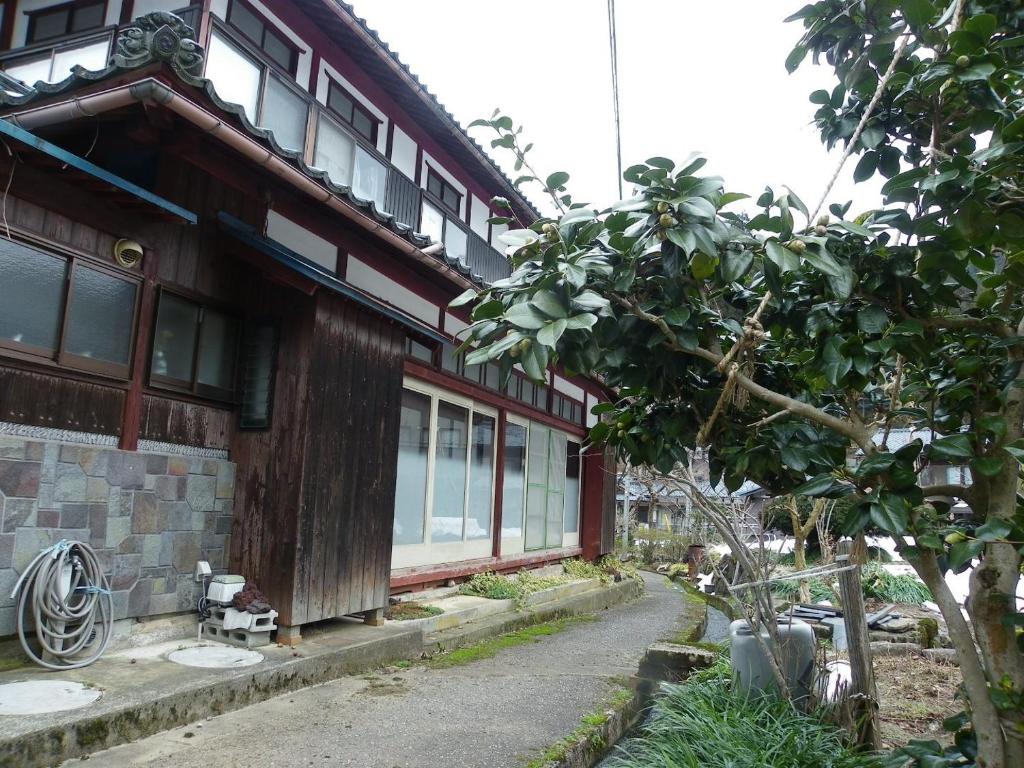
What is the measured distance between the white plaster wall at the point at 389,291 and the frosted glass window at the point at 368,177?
0.78m

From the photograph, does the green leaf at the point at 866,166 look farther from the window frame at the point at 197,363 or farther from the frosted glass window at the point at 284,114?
the frosted glass window at the point at 284,114

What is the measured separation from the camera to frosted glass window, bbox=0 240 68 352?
14.0ft

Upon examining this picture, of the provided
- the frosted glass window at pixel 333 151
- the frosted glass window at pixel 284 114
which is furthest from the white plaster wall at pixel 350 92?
the frosted glass window at pixel 284 114

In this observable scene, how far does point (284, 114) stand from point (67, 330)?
3033mm

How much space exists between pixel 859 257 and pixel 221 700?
4.21 m

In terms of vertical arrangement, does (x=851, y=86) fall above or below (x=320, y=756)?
above

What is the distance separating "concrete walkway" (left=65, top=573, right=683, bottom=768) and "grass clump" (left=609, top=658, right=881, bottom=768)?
2.05 ft

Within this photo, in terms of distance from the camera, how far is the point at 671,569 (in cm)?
1895

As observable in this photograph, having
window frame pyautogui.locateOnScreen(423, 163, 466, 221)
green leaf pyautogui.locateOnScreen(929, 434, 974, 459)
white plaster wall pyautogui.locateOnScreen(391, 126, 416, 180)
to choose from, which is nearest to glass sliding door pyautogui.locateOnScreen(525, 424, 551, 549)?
window frame pyautogui.locateOnScreen(423, 163, 466, 221)

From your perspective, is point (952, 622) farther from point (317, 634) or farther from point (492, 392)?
point (492, 392)

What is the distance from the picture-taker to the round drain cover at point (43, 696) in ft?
11.6

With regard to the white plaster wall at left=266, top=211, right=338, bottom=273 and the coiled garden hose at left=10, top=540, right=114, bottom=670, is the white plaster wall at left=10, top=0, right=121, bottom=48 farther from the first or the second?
the coiled garden hose at left=10, top=540, right=114, bottom=670

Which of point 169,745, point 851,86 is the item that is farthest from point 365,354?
point 851,86

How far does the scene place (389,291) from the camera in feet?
25.5
